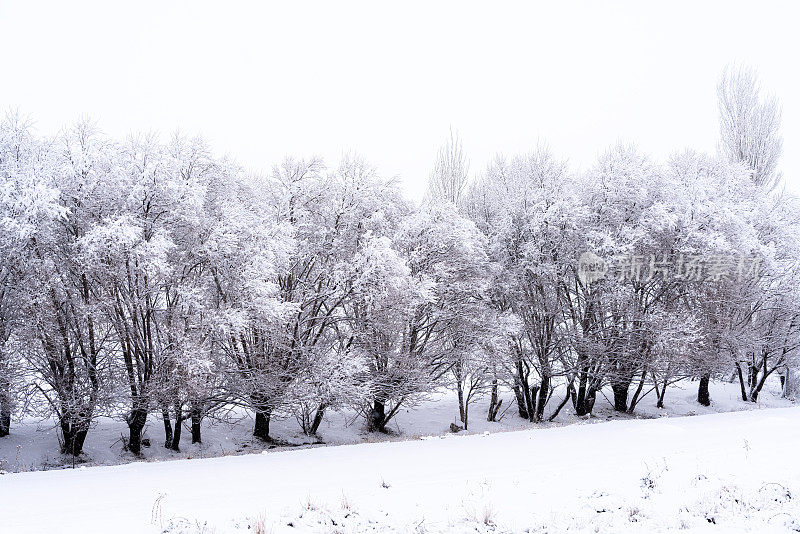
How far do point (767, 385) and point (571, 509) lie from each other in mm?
37391

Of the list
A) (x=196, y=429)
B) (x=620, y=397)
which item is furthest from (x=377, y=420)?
(x=620, y=397)

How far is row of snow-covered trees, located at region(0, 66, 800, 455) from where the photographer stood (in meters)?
14.2

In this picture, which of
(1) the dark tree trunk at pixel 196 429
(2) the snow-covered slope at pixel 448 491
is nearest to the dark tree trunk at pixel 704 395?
(2) the snow-covered slope at pixel 448 491

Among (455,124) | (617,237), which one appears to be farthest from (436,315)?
(455,124)

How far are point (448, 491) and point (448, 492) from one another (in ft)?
0.21

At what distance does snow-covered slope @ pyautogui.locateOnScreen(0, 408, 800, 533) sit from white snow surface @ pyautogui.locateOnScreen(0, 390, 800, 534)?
0.08ft

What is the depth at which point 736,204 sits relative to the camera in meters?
23.5

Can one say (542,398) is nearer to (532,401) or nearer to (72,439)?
(532,401)

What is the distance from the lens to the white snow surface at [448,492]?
271 inches

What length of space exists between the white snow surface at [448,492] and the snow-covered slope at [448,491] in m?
0.03

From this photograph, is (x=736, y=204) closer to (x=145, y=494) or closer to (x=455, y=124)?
(x=455, y=124)

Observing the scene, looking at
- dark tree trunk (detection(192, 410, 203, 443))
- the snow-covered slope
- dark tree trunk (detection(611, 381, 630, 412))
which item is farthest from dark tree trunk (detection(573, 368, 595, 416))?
dark tree trunk (detection(192, 410, 203, 443))

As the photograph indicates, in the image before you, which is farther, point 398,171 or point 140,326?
point 398,171

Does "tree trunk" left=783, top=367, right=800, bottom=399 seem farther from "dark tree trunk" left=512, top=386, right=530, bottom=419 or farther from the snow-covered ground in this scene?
"dark tree trunk" left=512, top=386, right=530, bottom=419
